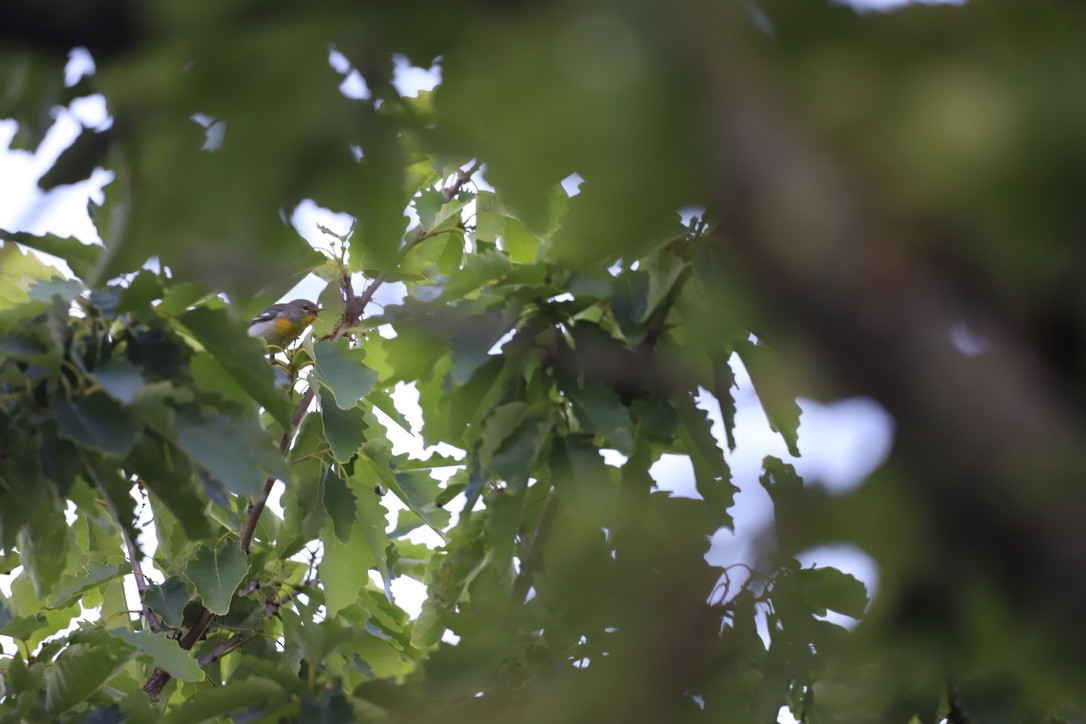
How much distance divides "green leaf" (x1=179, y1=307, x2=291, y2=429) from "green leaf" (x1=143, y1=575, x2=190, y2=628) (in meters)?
1.35

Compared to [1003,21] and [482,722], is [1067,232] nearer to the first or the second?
[1003,21]

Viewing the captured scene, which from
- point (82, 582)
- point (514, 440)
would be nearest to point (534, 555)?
point (514, 440)

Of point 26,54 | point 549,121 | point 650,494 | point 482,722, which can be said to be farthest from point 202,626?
point 549,121

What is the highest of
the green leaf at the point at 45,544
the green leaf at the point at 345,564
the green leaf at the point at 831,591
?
the green leaf at the point at 45,544

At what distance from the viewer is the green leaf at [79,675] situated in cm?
207

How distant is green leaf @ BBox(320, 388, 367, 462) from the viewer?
8.25 ft

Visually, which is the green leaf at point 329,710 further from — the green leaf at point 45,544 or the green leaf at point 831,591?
the green leaf at point 831,591

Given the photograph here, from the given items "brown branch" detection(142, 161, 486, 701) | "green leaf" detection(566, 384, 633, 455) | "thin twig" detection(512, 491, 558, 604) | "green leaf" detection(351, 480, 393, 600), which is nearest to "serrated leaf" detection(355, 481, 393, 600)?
"green leaf" detection(351, 480, 393, 600)

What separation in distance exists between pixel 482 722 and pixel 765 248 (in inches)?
37.3

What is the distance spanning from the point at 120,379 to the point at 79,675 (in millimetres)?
876

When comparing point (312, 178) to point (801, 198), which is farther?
point (312, 178)

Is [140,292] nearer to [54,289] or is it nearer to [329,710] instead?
[54,289]

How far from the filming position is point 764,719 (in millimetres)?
1983

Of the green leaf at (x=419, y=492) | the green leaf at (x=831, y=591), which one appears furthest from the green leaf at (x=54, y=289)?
the green leaf at (x=831, y=591)
